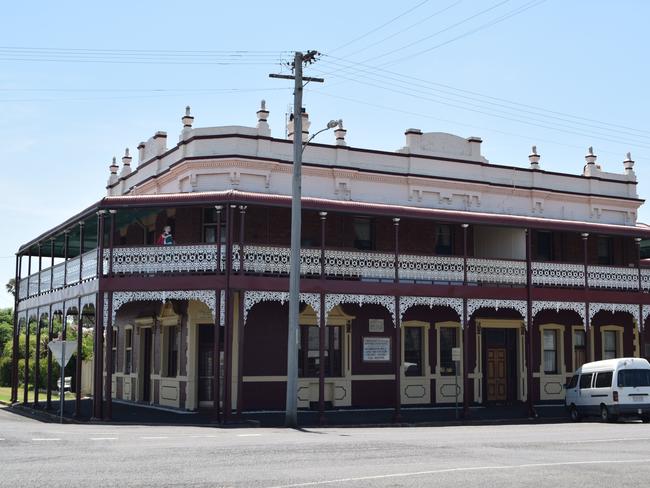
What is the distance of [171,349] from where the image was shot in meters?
28.4

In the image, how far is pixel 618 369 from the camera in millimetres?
23984

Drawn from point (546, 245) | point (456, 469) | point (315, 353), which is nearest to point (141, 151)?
point (315, 353)

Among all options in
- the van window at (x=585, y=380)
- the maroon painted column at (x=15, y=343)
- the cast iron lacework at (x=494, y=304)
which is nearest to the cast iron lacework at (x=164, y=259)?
the cast iron lacework at (x=494, y=304)

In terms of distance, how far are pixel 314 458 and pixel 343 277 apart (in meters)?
11.4

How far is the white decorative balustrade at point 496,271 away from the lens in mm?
27312

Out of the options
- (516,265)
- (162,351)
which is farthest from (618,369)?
(162,351)

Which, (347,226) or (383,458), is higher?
(347,226)

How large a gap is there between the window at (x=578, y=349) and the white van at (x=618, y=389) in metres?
7.35

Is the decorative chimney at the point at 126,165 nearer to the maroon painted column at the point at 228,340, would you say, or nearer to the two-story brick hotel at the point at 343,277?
the two-story brick hotel at the point at 343,277

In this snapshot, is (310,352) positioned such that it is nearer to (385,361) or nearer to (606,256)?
(385,361)

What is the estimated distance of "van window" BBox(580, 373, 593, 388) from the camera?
82.5ft

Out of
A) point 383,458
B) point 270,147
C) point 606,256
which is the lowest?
point 383,458

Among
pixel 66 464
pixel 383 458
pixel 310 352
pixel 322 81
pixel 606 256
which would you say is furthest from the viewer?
pixel 606 256

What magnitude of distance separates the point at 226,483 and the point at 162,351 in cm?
1787
